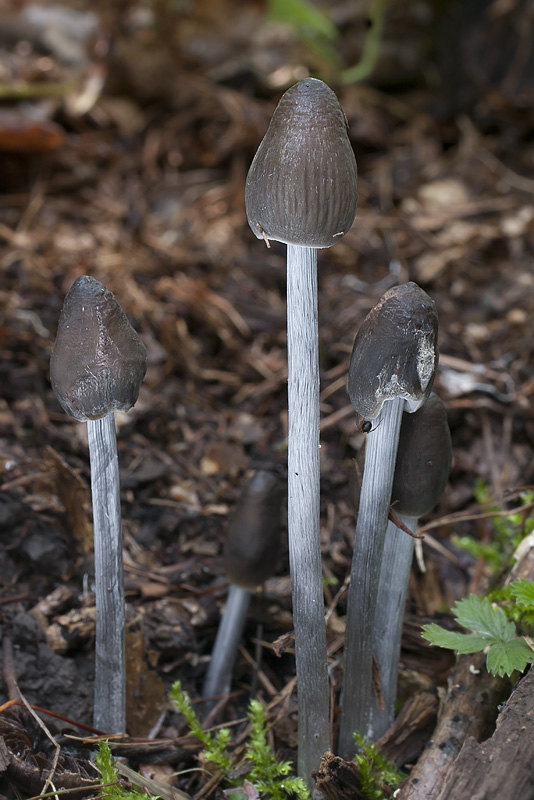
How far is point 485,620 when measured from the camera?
7.73 feet

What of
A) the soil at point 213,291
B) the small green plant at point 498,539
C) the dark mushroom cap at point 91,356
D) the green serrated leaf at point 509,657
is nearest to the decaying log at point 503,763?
the green serrated leaf at point 509,657

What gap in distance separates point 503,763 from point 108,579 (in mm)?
1351

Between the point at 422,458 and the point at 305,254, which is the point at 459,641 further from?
the point at 305,254

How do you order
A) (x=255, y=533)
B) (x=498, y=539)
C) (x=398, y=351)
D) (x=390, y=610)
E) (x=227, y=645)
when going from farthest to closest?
(x=498, y=539), (x=227, y=645), (x=255, y=533), (x=390, y=610), (x=398, y=351)

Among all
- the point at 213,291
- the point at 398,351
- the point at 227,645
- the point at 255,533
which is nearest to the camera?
the point at 398,351

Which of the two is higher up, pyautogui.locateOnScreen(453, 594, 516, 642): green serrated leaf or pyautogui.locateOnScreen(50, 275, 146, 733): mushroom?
pyautogui.locateOnScreen(50, 275, 146, 733): mushroom

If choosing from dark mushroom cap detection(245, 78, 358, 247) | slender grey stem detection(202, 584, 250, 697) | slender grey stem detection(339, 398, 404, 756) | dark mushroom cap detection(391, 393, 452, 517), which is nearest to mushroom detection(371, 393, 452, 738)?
dark mushroom cap detection(391, 393, 452, 517)

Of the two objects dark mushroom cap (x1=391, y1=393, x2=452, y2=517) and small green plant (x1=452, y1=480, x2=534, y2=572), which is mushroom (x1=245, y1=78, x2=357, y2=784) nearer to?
dark mushroom cap (x1=391, y1=393, x2=452, y2=517)

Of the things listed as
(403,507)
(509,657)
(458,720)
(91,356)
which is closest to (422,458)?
(403,507)

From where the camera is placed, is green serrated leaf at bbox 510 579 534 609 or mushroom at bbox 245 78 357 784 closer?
mushroom at bbox 245 78 357 784

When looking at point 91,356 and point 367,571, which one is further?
point 367,571

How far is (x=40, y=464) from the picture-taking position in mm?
3252

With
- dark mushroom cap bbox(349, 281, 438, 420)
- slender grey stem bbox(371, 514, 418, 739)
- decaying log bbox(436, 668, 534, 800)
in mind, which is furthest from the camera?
slender grey stem bbox(371, 514, 418, 739)

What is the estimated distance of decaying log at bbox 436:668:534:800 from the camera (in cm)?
186
